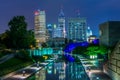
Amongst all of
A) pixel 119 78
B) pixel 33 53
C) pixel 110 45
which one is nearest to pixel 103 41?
pixel 110 45

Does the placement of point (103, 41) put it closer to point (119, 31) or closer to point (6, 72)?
point (119, 31)

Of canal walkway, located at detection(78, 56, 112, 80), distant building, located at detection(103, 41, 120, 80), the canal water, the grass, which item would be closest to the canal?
the canal water

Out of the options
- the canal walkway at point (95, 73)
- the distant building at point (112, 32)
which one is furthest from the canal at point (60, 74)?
the distant building at point (112, 32)

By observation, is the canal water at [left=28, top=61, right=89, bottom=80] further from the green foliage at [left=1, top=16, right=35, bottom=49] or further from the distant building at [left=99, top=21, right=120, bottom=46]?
the distant building at [left=99, top=21, right=120, bottom=46]

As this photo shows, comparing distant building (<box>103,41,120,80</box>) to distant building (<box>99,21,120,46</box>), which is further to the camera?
distant building (<box>99,21,120,46</box>)

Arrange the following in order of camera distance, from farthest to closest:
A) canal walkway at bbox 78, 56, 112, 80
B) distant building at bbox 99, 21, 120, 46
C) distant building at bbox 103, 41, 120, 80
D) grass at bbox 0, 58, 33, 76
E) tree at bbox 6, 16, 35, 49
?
distant building at bbox 99, 21, 120, 46 < tree at bbox 6, 16, 35, 49 < grass at bbox 0, 58, 33, 76 < canal walkway at bbox 78, 56, 112, 80 < distant building at bbox 103, 41, 120, 80

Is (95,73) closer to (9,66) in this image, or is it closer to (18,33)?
(9,66)

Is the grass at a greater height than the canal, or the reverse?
the grass

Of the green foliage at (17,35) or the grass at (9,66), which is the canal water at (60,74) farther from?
the green foliage at (17,35)

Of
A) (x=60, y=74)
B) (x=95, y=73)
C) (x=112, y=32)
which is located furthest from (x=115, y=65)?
(x=112, y=32)

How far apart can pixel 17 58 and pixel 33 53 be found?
19.5m

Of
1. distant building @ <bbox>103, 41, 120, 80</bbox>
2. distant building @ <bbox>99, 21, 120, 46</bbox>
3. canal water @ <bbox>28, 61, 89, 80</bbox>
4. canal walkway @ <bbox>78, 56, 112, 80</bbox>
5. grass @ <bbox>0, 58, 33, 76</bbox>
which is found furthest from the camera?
distant building @ <bbox>99, 21, 120, 46</bbox>

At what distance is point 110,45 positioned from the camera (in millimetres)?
94312

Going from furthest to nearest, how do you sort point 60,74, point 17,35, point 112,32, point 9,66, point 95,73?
1. point 112,32
2. point 17,35
3. point 9,66
4. point 60,74
5. point 95,73
